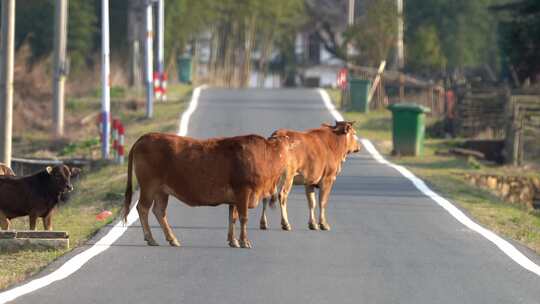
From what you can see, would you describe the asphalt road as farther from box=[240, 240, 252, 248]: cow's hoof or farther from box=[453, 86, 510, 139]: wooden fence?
box=[453, 86, 510, 139]: wooden fence

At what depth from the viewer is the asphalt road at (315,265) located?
11.2 meters

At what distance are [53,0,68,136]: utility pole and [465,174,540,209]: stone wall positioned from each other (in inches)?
527

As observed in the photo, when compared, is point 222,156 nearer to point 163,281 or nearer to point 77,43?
point 163,281

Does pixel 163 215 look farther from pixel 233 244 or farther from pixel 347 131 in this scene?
pixel 347 131

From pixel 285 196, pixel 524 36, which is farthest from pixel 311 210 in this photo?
pixel 524 36

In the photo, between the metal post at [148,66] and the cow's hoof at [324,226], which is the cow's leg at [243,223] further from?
Result: the metal post at [148,66]

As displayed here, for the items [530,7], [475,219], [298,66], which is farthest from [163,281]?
[298,66]

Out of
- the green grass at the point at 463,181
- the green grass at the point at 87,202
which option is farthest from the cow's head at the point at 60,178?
the green grass at the point at 463,181

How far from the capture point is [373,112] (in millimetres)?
43000

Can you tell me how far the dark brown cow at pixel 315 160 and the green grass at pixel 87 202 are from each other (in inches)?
97.8

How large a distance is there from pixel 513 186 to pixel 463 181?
2129 millimetres

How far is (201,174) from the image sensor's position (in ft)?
46.9

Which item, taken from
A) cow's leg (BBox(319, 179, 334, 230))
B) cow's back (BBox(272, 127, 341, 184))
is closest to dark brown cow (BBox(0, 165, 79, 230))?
cow's back (BBox(272, 127, 341, 184))

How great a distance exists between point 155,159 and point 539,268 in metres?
Result: 4.33
